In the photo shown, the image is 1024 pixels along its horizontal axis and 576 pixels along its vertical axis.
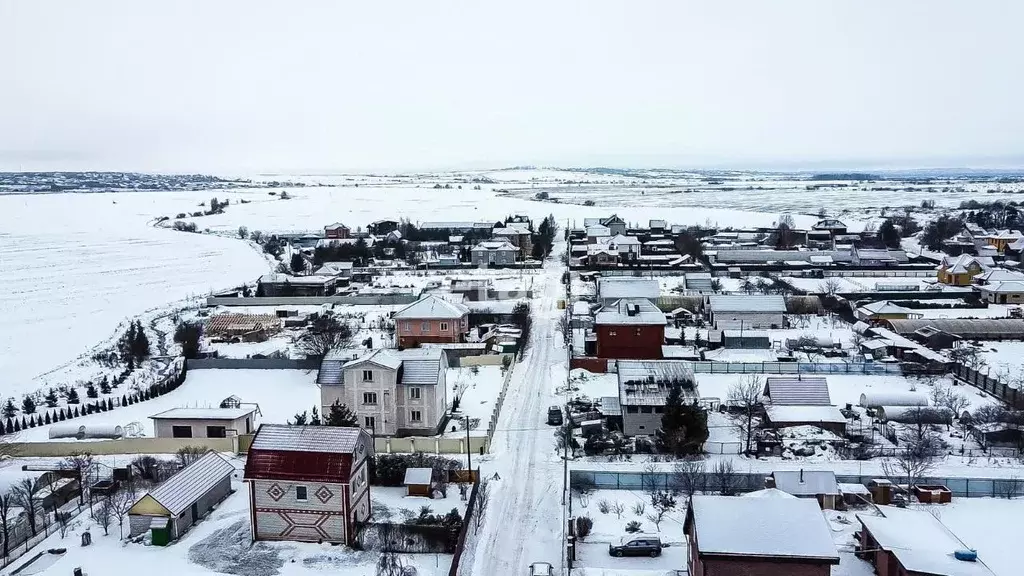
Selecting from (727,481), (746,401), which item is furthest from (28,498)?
(746,401)

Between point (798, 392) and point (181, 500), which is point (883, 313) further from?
point (181, 500)

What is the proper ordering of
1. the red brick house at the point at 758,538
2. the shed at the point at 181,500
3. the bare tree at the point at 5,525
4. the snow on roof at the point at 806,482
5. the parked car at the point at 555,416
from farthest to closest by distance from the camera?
the parked car at the point at 555,416 → the snow on roof at the point at 806,482 → the shed at the point at 181,500 → the bare tree at the point at 5,525 → the red brick house at the point at 758,538

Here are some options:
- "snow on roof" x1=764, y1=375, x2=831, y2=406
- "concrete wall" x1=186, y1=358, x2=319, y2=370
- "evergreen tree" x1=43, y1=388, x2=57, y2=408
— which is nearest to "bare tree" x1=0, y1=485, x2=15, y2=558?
"evergreen tree" x1=43, y1=388, x2=57, y2=408

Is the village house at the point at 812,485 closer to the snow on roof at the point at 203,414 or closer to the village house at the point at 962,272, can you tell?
the snow on roof at the point at 203,414

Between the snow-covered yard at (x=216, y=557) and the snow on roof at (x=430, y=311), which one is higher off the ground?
the snow on roof at (x=430, y=311)

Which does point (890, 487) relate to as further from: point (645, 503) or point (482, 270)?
point (482, 270)

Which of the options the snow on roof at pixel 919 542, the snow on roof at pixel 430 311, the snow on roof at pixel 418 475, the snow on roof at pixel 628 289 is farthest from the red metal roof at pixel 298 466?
the snow on roof at pixel 628 289
